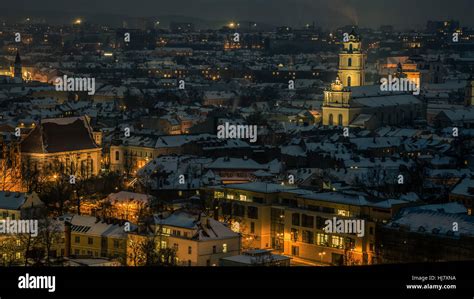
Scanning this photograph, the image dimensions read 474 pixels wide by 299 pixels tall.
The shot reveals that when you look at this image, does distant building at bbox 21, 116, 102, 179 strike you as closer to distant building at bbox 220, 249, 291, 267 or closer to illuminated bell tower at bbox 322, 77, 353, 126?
distant building at bbox 220, 249, 291, 267

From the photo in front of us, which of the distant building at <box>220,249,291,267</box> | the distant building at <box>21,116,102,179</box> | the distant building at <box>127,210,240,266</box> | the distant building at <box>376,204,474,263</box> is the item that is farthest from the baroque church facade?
the distant building at <box>220,249,291,267</box>

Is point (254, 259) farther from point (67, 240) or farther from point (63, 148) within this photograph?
point (63, 148)

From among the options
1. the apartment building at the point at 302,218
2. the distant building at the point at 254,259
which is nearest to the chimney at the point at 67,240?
the distant building at the point at 254,259

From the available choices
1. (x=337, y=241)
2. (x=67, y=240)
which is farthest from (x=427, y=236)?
(x=67, y=240)

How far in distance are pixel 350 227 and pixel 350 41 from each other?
15.4m

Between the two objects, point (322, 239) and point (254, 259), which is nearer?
point (254, 259)

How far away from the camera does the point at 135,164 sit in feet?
54.2

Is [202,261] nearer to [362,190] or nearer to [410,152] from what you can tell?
[362,190]

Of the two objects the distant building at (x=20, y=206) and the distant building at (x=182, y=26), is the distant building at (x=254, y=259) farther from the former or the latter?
the distant building at (x=182, y=26)

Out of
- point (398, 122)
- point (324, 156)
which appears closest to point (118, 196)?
point (324, 156)

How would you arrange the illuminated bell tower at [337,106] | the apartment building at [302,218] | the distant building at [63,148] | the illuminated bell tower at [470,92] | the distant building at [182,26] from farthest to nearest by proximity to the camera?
the distant building at [182,26]
the illuminated bell tower at [470,92]
the illuminated bell tower at [337,106]
the distant building at [63,148]
the apartment building at [302,218]

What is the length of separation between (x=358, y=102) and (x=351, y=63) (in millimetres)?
2432

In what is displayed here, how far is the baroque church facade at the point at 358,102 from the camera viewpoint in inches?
883

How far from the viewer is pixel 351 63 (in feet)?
81.7
